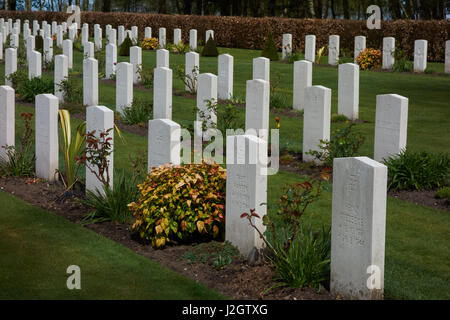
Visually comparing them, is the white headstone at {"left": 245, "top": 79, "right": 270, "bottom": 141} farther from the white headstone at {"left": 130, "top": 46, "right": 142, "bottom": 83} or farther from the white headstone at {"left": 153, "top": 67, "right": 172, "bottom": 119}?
the white headstone at {"left": 130, "top": 46, "right": 142, "bottom": 83}

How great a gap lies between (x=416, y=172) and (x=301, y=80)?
5542mm

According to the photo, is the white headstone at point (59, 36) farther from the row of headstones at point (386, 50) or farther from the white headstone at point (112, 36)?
the row of headstones at point (386, 50)

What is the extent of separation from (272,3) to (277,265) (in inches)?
1573

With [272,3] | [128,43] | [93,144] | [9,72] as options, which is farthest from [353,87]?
[272,3]

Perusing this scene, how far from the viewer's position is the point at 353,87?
43.3 feet

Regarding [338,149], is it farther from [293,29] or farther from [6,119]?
[293,29]

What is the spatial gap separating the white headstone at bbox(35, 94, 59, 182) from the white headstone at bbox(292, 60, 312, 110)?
21.1ft

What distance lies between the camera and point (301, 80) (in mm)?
14336

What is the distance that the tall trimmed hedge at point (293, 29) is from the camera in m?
23.3

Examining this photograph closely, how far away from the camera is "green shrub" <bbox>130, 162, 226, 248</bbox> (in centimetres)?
668

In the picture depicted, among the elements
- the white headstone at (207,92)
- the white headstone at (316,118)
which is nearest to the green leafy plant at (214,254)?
the white headstone at (316,118)

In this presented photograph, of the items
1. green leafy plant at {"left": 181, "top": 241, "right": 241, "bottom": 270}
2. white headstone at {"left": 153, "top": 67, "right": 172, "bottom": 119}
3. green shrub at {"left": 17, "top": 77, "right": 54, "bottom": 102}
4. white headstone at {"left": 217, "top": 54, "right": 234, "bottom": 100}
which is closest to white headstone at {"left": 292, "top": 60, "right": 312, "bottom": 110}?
white headstone at {"left": 217, "top": 54, "right": 234, "bottom": 100}

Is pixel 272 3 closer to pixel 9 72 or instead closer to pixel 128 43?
pixel 128 43

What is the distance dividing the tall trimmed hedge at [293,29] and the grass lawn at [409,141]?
1447mm
